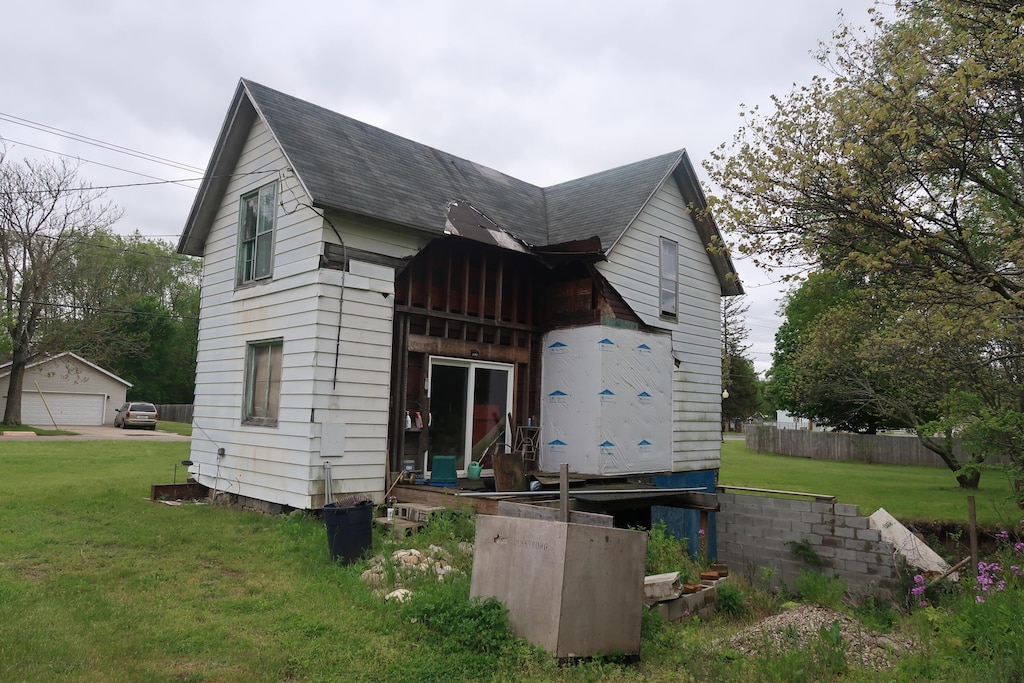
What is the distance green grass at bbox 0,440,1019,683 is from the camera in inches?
190

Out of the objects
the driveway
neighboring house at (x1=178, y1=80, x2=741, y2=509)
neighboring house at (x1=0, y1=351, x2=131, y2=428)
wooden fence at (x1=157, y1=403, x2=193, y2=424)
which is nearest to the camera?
neighboring house at (x1=178, y1=80, x2=741, y2=509)

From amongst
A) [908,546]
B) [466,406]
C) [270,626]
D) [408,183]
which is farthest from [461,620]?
[908,546]

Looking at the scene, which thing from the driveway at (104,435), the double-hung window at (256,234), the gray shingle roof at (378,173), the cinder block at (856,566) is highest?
the gray shingle roof at (378,173)

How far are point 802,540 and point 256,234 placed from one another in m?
10.3

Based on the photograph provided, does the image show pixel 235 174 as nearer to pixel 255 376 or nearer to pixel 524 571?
pixel 255 376

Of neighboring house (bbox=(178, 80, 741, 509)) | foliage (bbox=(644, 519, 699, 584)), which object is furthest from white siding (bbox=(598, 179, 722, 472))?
foliage (bbox=(644, 519, 699, 584))

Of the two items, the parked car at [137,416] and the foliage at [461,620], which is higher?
the parked car at [137,416]

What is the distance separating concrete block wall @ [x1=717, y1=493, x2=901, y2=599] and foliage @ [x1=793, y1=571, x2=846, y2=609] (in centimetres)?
33

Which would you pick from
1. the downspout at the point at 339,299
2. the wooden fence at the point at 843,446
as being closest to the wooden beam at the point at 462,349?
the downspout at the point at 339,299

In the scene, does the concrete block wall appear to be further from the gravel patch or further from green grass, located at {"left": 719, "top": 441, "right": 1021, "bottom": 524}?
the gravel patch

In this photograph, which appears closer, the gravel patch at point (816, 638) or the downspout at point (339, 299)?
the gravel patch at point (816, 638)

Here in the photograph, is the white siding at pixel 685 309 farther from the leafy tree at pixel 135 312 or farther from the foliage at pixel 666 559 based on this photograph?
the leafy tree at pixel 135 312

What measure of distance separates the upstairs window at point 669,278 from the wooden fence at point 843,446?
73.2ft

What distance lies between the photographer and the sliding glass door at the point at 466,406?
11.5m
